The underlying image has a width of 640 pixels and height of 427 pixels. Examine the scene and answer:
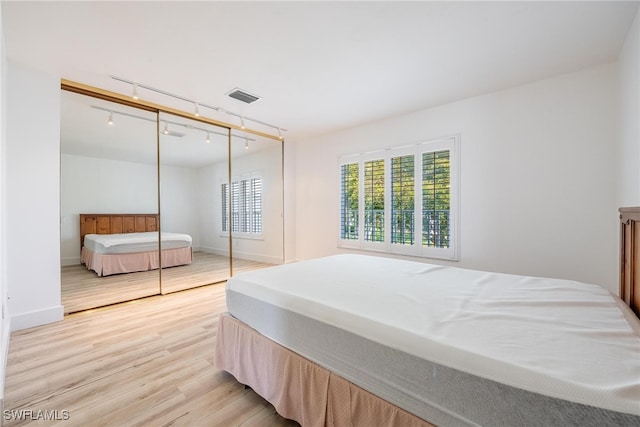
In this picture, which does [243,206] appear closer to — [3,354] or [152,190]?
[152,190]

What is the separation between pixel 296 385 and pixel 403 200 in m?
2.95

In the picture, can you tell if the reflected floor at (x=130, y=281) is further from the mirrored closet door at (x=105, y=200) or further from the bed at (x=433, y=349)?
the bed at (x=433, y=349)

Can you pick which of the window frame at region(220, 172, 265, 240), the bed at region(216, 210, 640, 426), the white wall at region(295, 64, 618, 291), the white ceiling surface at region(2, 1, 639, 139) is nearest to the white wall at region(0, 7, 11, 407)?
the white ceiling surface at region(2, 1, 639, 139)

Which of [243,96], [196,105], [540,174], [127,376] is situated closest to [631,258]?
[540,174]

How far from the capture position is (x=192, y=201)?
4020mm

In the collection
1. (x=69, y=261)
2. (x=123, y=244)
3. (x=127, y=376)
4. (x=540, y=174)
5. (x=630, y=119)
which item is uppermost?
(x=630, y=119)

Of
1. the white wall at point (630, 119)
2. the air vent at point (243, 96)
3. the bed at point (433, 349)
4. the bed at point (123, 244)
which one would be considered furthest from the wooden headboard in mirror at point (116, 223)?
the white wall at point (630, 119)

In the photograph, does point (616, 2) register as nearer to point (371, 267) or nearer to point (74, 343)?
point (371, 267)

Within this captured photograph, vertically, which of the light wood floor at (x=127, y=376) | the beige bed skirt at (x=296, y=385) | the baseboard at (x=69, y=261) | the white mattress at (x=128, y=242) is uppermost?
the white mattress at (x=128, y=242)

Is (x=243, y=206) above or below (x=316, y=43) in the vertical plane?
below

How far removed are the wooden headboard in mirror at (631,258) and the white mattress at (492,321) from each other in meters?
0.11

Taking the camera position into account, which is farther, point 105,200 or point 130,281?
point 130,281

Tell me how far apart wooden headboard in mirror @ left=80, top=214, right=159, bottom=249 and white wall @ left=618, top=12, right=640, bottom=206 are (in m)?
4.76

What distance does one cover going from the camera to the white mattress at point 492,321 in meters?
0.80
